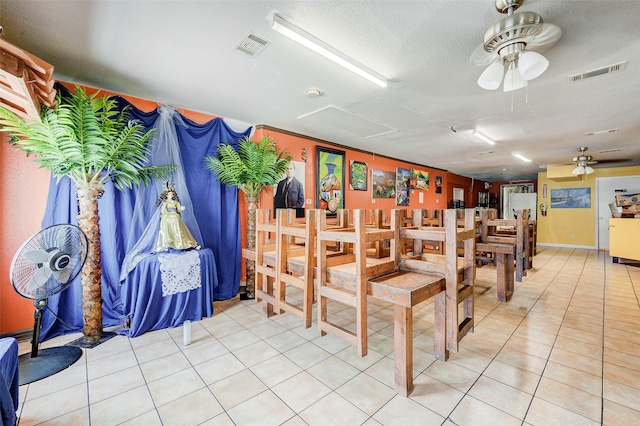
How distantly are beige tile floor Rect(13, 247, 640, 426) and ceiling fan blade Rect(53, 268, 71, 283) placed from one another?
2.48 ft

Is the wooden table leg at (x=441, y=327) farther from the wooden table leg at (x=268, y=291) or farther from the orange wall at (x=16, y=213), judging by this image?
the orange wall at (x=16, y=213)

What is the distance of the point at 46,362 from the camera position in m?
2.30

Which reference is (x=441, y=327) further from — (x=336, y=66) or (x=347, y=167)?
(x=347, y=167)

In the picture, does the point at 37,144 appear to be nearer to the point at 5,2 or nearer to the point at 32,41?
the point at 32,41

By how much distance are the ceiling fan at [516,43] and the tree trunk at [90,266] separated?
3.84 metres

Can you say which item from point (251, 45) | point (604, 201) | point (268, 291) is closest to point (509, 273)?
point (268, 291)

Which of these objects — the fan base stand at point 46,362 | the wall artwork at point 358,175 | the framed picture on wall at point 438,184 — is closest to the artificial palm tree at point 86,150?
the fan base stand at point 46,362

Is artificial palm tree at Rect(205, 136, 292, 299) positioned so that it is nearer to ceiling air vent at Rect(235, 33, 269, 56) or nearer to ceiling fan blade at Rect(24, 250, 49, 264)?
ceiling air vent at Rect(235, 33, 269, 56)

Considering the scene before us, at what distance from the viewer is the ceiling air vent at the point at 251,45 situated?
2.27 metres

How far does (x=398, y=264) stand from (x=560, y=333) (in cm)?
210

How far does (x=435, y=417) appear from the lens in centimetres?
168

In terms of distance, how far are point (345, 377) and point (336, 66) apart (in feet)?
9.50

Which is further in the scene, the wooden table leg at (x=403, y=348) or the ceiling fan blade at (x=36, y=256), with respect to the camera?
the ceiling fan blade at (x=36, y=256)

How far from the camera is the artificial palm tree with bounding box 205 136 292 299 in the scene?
3.82 meters
